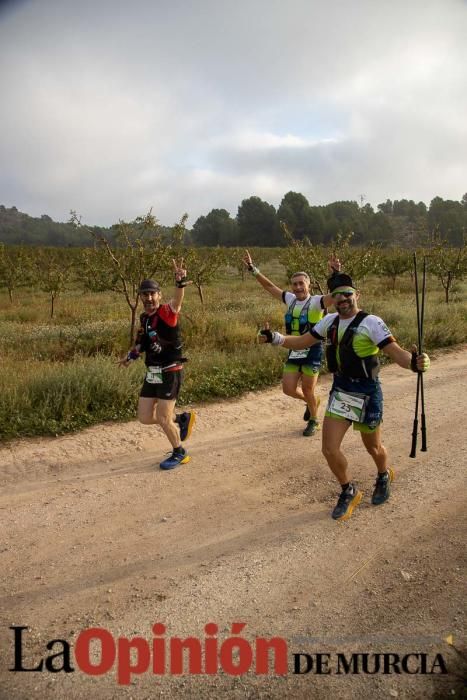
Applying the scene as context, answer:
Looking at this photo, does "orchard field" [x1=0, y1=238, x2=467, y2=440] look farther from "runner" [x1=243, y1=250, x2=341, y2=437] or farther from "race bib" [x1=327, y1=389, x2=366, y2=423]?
"race bib" [x1=327, y1=389, x2=366, y2=423]

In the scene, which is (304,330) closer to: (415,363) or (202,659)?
(415,363)

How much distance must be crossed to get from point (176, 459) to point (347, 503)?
2.02 m

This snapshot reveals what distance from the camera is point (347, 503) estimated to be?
4.43 meters

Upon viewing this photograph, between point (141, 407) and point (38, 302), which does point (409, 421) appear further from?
point (38, 302)

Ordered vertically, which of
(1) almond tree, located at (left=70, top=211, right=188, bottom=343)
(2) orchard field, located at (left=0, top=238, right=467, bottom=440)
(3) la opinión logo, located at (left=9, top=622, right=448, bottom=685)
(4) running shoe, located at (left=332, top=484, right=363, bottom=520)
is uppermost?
(1) almond tree, located at (left=70, top=211, right=188, bottom=343)

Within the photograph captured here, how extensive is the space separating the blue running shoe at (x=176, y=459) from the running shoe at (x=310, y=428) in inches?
67.4

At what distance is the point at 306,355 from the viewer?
6188 mm

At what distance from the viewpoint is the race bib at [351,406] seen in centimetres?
421

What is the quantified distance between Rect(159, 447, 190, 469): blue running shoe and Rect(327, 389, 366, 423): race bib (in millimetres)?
2063

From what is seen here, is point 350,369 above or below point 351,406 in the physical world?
above

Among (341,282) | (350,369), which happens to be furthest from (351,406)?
(341,282)

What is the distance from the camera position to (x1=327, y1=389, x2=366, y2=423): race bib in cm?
421

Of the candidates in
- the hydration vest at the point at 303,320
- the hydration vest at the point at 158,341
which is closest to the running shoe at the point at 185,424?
the hydration vest at the point at 158,341

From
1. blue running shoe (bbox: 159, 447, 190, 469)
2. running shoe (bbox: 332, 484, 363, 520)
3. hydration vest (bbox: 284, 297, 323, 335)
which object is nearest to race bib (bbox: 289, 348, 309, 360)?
hydration vest (bbox: 284, 297, 323, 335)
